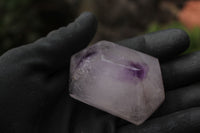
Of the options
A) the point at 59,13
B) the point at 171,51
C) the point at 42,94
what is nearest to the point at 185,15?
the point at 59,13

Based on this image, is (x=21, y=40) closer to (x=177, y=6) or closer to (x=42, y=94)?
(x=42, y=94)

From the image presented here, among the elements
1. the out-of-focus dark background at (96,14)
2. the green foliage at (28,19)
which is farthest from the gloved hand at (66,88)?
the green foliage at (28,19)

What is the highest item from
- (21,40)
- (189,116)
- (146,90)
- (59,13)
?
(146,90)

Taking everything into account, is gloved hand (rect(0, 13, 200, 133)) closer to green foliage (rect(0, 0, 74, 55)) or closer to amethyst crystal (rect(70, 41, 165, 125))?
amethyst crystal (rect(70, 41, 165, 125))

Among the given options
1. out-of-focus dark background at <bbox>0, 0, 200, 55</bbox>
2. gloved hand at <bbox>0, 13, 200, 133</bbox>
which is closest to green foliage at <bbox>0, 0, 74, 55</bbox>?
out-of-focus dark background at <bbox>0, 0, 200, 55</bbox>

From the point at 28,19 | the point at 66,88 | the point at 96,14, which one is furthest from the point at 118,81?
the point at 28,19

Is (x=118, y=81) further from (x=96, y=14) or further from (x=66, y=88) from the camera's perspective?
(x=96, y=14)
